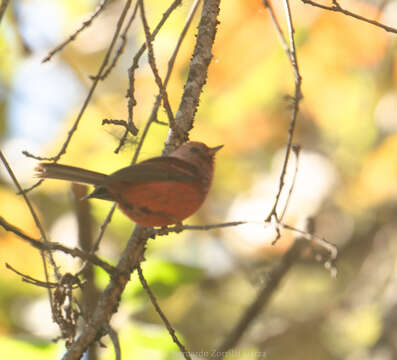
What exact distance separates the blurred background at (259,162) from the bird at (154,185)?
2.54 metres

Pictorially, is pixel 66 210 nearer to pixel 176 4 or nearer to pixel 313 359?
pixel 313 359

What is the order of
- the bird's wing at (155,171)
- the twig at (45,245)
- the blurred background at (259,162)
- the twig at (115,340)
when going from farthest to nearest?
1. the blurred background at (259,162)
2. the bird's wing at (155,171)
3. the twig at (115,340)
4. the twig at (45,245)

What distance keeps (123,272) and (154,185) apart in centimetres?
50

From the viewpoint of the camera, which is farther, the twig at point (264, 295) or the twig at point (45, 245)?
the twig at point (264, 295)

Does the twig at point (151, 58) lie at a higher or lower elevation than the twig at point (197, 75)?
lower

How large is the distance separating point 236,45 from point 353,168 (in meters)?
1.91

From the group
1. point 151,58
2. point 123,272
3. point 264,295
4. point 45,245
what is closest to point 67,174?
point 123,272

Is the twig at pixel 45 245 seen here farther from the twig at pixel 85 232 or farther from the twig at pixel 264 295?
the twig at pixel 264 295

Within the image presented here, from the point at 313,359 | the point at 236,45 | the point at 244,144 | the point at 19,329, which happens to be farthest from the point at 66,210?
the point at 313,359

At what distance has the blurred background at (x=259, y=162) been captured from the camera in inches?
228

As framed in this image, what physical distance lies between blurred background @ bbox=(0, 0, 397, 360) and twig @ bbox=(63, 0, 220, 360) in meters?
2.81

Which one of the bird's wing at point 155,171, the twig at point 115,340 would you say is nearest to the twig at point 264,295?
the bird's wing at point 155,171

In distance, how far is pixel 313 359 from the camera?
22.3ft

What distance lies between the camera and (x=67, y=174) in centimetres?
243
